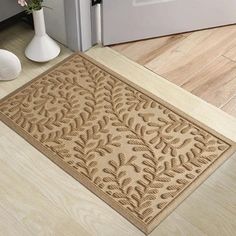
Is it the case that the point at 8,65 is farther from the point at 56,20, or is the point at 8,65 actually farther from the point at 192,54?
the point at 192,54

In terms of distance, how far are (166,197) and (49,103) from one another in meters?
0.60

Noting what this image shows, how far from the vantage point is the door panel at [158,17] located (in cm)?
200

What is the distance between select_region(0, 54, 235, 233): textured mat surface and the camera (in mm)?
1537

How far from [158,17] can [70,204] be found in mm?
956

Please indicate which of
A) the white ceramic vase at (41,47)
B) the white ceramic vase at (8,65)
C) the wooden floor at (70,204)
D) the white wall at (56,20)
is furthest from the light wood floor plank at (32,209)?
the white wall at (56,20)

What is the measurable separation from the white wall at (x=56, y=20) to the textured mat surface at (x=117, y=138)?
7.2 inches

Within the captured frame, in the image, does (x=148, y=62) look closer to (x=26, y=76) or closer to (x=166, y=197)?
(x=26, y=76)

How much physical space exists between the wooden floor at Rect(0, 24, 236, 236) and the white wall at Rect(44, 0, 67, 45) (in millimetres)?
538

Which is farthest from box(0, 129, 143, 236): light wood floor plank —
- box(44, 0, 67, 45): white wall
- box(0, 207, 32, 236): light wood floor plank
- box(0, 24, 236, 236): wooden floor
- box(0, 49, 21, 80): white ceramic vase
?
box(44, 0, 67, 45): white wall

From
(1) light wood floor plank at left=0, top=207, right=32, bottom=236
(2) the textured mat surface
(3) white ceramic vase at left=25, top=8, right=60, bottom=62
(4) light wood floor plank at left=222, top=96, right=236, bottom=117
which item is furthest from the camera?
(3) white ceramic vase at left=25, top=8, right=60, bottom=62

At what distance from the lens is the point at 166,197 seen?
1.52 metres

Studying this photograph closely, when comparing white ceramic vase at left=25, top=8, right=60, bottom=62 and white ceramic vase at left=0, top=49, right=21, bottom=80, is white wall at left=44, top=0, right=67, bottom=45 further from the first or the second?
white ceramic vase at left=0, top=49, right=21, bottom=80

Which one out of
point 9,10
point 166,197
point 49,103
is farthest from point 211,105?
point 9,10

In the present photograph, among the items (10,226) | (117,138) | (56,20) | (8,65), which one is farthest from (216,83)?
(10,226)
